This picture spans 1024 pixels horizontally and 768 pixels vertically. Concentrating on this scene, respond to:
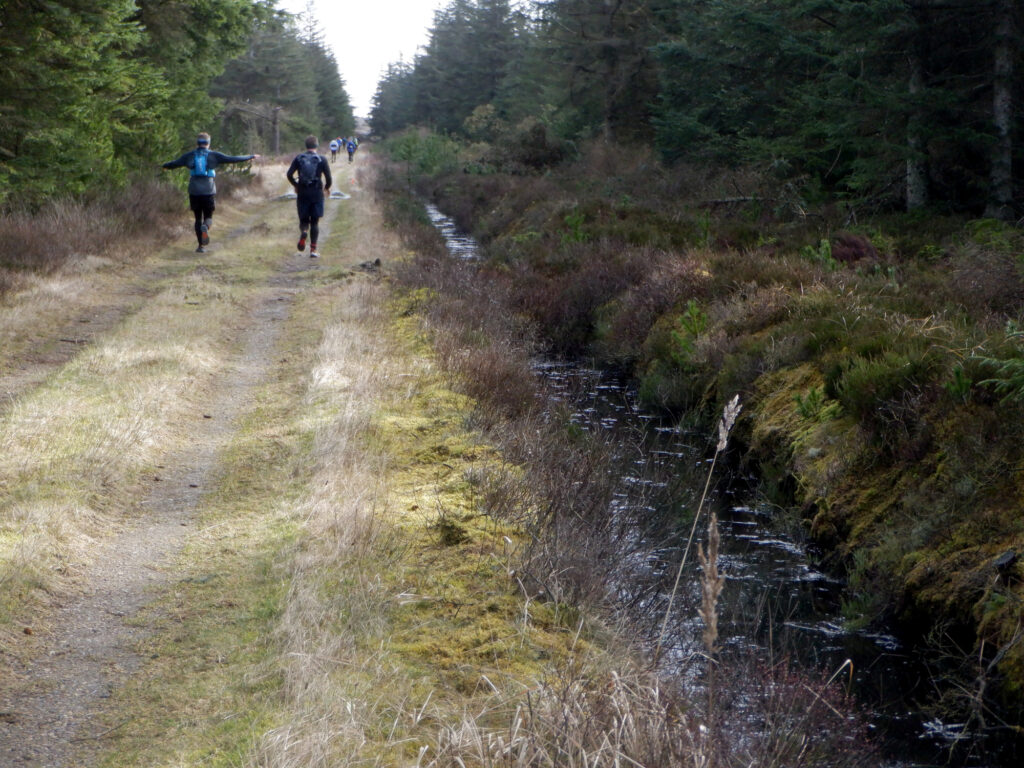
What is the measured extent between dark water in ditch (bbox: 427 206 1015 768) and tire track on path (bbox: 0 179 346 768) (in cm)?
255

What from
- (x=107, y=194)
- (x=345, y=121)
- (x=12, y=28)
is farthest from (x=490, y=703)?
(x=345, y=121)

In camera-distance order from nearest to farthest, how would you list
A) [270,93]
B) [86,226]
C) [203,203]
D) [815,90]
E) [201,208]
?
[86,226], [203,203], [201,208], [815,90], [270,93]

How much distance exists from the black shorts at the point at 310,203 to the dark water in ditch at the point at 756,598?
907 centimetres

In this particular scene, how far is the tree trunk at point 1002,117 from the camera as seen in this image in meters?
13.9

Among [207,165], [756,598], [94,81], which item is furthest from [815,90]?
[756,598]

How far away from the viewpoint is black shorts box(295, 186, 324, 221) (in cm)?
1691

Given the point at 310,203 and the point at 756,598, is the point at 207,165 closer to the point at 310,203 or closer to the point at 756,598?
the point at 310,203

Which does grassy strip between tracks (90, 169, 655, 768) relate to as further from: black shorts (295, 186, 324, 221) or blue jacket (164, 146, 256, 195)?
blue jacket (164, 146, 256, 195)

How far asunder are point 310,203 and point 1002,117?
1116 centimetres

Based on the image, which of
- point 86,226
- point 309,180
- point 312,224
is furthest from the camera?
point 312,224

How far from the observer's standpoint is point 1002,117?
14.2 metres

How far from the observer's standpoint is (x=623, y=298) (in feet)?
46.0

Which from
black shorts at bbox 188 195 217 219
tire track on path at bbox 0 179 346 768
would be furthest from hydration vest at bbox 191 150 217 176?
tire track on path at bbox 0 179 346 768

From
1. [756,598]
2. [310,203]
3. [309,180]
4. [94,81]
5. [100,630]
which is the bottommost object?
[756,598]
